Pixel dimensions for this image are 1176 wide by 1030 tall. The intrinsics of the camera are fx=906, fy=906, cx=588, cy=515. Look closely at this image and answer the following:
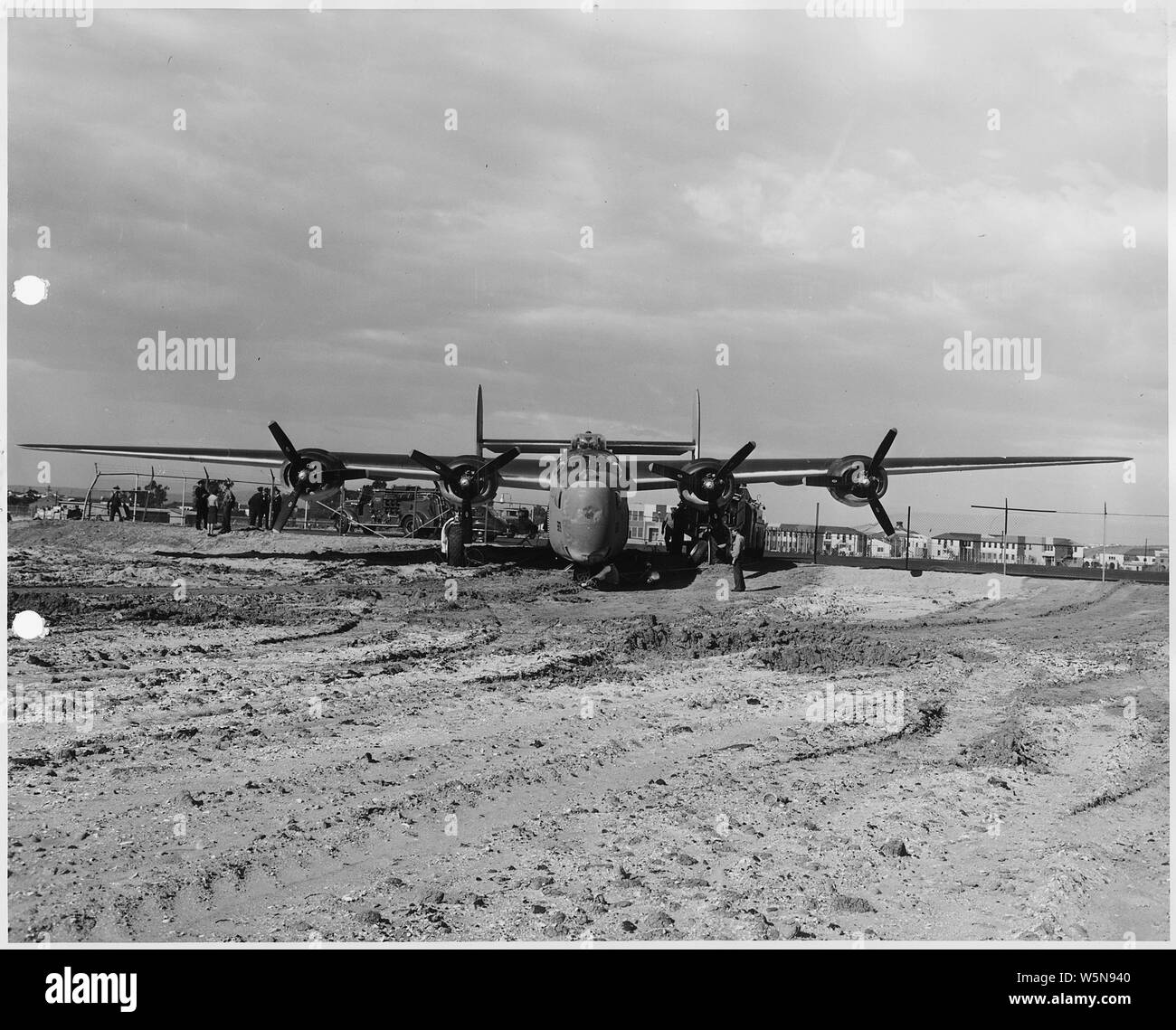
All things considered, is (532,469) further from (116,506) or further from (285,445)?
(116,506)

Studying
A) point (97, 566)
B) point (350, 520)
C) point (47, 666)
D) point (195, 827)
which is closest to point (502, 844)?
point (195, 827)

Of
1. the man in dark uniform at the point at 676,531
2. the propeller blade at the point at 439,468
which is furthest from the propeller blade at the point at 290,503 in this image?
the man in dark uniform at the point at 676,531

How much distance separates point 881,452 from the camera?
2652cm

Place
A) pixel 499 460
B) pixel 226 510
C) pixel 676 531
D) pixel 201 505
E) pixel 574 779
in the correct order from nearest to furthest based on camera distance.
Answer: pixel 574 779 → pixel 499 460 → pixel 676 531 → pixel 226 510 → pixel 201 505

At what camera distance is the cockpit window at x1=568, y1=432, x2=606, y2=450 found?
23.8 metres

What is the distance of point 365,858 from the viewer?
6.24 meters

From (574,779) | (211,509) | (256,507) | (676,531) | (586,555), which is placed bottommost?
(574,779)

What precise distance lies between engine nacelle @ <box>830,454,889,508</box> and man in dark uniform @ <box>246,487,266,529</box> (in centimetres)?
2402

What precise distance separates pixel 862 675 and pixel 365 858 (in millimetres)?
9762

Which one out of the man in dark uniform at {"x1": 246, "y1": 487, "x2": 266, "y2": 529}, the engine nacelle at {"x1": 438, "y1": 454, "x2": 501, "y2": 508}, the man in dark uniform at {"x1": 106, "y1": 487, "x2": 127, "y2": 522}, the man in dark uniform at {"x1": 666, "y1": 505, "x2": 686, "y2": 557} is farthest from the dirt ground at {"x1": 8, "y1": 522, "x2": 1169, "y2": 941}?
the man in dark uniform at {"x1": 106, "y1": 487, "x2": 127, "y2": 522}

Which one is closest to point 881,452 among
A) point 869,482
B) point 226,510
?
point 869,482

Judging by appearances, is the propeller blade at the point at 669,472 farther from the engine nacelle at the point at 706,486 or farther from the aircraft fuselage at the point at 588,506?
the aircraft fuselage at the point at 588,506

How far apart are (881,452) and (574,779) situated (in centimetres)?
2057

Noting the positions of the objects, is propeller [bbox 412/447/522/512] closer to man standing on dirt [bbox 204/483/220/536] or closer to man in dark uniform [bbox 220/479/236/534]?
man in dark uniform [bbox 220/479/236/534]
